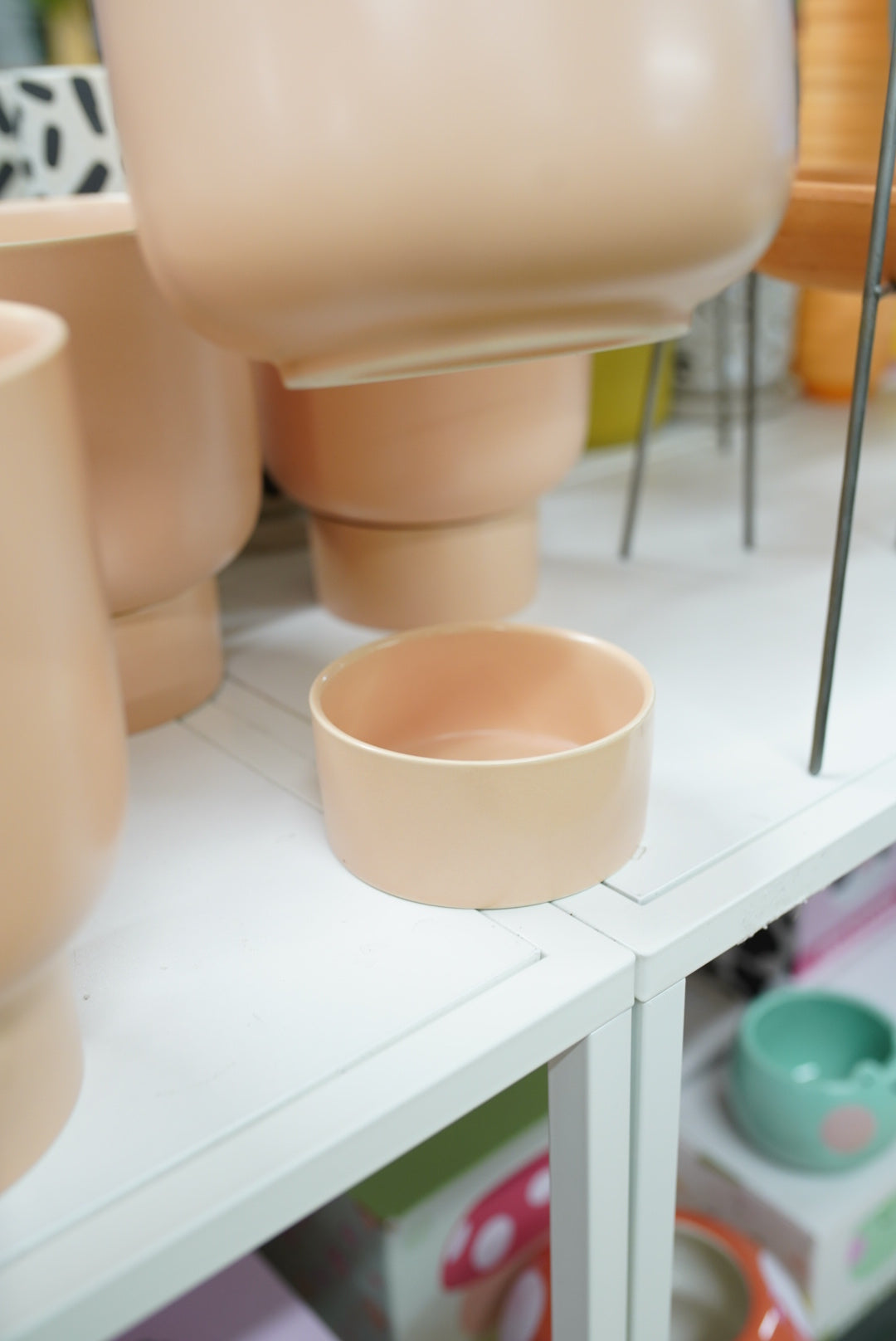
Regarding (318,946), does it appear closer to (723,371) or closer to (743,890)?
(743,890)

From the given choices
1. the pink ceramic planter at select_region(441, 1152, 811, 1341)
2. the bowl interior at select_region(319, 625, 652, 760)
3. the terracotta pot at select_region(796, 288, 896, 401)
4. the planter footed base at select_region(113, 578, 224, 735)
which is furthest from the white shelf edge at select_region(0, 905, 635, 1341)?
the terracotta pot at select_region(796, 288, 896, 401)

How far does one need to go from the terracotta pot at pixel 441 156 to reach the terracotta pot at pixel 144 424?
0.09m

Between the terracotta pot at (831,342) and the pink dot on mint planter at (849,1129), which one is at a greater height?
the terracotta pot at (831,342)

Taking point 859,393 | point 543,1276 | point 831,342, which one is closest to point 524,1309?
point 543,1276

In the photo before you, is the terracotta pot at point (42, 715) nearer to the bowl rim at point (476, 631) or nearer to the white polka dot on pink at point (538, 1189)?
the bowl rim at point (476, 631)

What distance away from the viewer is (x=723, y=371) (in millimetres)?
948

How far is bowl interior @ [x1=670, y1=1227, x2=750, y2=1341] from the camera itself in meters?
0.70

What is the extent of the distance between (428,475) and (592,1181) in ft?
1.08

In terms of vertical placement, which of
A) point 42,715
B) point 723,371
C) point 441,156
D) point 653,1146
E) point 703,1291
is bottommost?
point 703,1291

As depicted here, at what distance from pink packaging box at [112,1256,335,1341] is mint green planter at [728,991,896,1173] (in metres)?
0.31

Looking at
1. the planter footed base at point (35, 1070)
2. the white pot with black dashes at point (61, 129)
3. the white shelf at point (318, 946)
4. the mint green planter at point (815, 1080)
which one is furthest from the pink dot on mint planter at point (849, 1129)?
the white pot with black dashes at point (61, 129)

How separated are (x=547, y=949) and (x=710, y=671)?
0.76 ft

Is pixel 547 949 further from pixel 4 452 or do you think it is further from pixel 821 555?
pixel 821 555

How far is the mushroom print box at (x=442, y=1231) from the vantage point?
2.11 feet
